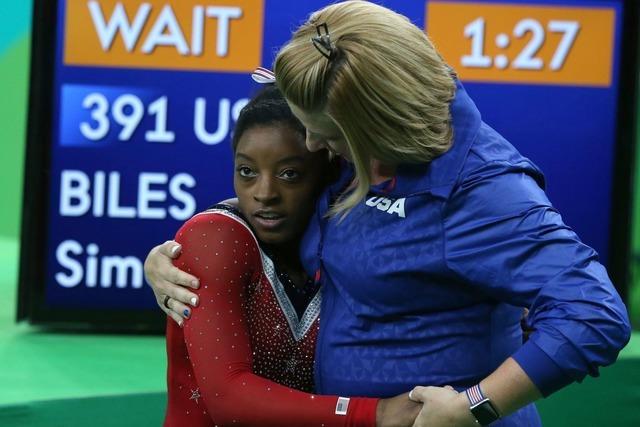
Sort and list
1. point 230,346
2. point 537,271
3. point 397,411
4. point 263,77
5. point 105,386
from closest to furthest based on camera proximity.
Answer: point 537,271, point 397,411, point 230,346, point 263,77, point 105,386

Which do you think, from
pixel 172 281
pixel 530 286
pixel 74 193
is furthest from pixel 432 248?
pixel 74 193

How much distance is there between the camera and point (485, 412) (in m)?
1.95

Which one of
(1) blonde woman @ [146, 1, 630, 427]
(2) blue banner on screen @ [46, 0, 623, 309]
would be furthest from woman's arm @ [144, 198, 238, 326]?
(2) blue banner on screen @ [46, 0, 623, 309]

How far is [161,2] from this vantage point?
16.1ft

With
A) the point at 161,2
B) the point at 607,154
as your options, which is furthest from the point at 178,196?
the point at 607,154

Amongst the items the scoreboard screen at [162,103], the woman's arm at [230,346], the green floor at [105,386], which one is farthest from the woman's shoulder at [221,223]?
the scoreboard screen at [162,103]

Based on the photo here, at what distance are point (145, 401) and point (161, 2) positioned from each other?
1.57 meters

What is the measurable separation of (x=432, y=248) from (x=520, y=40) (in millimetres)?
3164

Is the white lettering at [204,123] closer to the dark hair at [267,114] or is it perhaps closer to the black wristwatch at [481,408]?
the dark hair at [267,114]

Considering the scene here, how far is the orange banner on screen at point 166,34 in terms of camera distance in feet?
16.1

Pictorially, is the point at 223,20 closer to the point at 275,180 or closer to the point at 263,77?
the point at 263,77

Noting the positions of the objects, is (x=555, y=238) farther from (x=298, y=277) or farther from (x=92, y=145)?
(x=92, y=145)

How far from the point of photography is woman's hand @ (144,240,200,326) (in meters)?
2.21

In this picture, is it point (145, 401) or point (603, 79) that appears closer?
point (145, 401)
